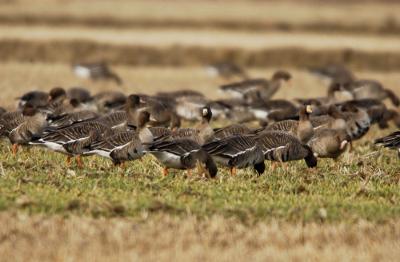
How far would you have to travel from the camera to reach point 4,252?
9172 millimetres

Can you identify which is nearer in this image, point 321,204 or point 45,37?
point 321,204

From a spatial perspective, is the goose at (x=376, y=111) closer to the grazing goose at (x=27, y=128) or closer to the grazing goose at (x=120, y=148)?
the grazing goose at (x=27, y=128)

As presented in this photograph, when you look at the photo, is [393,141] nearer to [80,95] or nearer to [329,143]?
[329,143]

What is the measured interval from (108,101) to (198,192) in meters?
11.3

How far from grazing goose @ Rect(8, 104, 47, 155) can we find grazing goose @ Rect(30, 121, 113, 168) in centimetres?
48

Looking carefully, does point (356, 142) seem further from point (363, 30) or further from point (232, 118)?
point (363, 30)

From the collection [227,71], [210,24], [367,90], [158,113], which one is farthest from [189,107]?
[210,24]

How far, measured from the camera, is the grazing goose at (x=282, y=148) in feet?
48.4

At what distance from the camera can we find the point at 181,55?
4394 centimetres

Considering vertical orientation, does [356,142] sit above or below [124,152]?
below

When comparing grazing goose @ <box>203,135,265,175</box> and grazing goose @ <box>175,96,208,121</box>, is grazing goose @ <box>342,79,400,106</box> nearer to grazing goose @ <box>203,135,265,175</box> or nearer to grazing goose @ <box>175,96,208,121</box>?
grazing goose @ <box>175,96,208,121</box>

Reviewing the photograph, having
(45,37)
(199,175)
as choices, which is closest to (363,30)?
(45,37)

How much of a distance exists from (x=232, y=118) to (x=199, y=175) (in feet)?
32.7

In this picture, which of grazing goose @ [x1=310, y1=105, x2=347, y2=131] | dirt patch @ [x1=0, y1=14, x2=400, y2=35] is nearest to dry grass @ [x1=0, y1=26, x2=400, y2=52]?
dirt patch @ [x1=0, y1=14, x2=400, y2=35]
